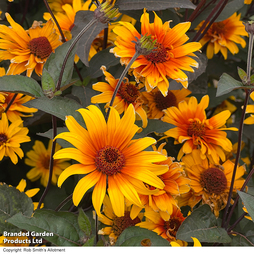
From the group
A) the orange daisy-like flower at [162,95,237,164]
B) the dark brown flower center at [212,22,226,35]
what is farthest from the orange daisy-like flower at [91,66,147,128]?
Answer: the dark brown flower center at [212,22,226,35]

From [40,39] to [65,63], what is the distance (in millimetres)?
236

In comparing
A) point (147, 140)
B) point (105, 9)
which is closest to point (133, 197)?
point (147, 140)

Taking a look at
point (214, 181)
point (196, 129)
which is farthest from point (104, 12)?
point (214, 181)

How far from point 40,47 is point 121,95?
262mm

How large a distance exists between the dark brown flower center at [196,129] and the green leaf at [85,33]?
0.37 meters

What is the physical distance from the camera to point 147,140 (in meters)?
0.60

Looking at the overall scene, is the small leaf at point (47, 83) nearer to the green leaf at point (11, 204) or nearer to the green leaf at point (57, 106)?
the green leaf at point (57, 106)

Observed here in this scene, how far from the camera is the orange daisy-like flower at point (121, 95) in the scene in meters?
0.78

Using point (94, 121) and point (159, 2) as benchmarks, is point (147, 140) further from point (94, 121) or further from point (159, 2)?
point (159, 2)

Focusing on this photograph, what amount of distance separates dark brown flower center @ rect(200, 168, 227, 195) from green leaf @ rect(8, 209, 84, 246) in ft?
1.28

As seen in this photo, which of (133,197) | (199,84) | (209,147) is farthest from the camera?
(199,84)

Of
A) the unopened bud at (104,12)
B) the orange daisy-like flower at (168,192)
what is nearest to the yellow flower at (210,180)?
the orange daisy-like flower at (168,192)

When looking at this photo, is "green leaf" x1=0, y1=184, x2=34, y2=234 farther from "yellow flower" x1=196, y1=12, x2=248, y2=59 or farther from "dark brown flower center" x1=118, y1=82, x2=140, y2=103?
"yellow flower" x1=196, y1=12, x2=248, y2=59

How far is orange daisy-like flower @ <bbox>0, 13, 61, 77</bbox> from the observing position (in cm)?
81
